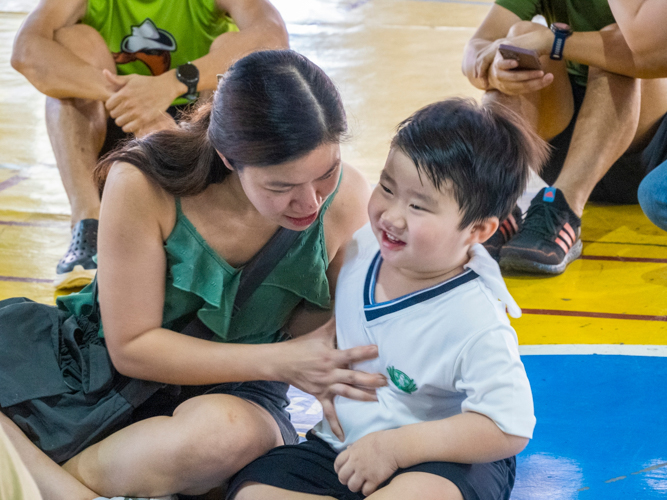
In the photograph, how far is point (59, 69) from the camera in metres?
2.28

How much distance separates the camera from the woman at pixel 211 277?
1.12 meters

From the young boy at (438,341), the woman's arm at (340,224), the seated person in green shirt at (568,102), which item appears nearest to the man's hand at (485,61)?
the seated person in green shirt at (568,102)

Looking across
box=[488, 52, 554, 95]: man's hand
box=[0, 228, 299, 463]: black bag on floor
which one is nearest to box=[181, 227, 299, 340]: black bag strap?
box=[0, 228, 299, 463]: black bag on floor

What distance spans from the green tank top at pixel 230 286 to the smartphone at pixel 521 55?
3.60 ft

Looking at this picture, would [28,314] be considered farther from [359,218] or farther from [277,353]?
[359,218]

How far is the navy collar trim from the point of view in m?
1.14

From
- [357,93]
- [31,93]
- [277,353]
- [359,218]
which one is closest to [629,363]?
[359,218]

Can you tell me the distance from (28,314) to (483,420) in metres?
0.86

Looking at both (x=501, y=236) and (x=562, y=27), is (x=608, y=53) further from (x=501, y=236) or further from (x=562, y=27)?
(x=501, y=236)

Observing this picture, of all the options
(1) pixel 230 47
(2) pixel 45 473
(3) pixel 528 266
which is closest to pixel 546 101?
(3) pixel 528 266

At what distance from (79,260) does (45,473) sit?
103 centimetres

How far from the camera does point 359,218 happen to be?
1386 mm

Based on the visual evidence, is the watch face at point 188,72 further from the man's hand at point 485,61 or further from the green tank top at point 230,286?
the green tank top at point 230,286

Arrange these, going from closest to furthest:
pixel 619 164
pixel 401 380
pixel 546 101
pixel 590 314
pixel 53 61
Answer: pixel 401 380 < pixel 590 314 < pixel 53 61 < pixel 546 101 < pixel 619 164
